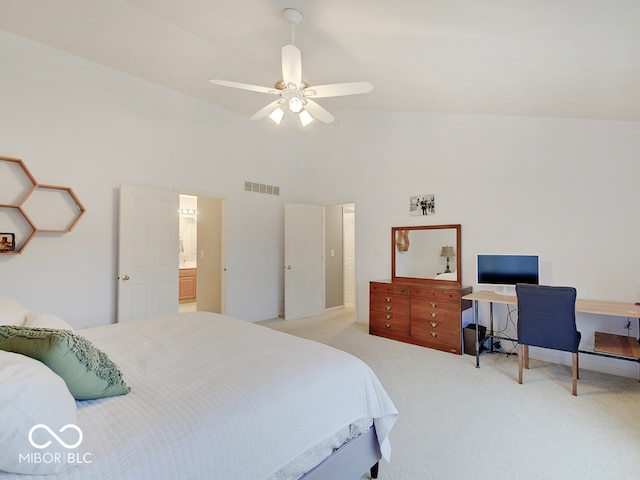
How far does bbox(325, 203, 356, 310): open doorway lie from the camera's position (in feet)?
20.0

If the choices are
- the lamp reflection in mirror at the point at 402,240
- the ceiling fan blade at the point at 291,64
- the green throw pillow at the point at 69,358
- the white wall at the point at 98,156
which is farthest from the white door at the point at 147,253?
the lamp reflection in mirror at the point at 402,240

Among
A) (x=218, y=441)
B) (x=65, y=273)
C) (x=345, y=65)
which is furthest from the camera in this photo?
(x=65, y=273)

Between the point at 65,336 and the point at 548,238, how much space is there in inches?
162

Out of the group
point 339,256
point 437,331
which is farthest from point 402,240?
point 339,256

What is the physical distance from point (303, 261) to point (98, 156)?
3.19 metres

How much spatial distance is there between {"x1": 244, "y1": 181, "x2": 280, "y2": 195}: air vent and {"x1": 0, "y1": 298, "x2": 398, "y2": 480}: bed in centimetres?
336

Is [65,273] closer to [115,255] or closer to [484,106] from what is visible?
[115,255]

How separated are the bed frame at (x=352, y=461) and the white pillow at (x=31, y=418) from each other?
2.84ft

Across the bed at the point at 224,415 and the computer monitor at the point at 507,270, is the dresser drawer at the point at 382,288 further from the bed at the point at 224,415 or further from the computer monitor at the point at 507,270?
the bed at the point at 224,415

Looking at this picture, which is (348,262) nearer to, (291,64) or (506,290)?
(506,290)

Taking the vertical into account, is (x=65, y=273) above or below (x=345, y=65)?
below

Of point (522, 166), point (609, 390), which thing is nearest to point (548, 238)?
point (522, 166)

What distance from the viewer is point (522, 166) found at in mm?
3604

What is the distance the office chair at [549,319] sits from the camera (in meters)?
2.61
